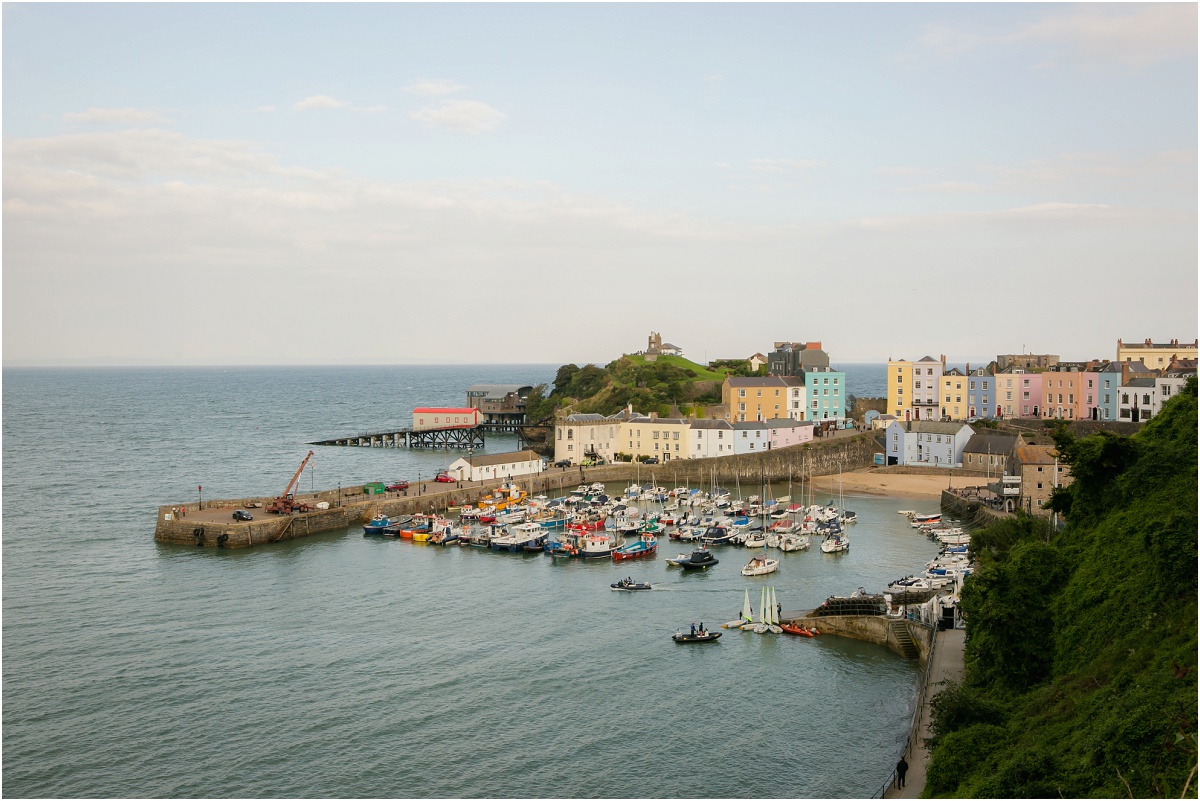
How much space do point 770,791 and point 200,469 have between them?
185 feet

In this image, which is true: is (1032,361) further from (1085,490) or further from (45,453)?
(45,453)

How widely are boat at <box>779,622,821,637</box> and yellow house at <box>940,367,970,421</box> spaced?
1843 inches

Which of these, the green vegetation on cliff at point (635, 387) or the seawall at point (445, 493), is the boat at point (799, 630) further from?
the green vegetation on cliff at point (635, 387)

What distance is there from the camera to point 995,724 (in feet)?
56.6

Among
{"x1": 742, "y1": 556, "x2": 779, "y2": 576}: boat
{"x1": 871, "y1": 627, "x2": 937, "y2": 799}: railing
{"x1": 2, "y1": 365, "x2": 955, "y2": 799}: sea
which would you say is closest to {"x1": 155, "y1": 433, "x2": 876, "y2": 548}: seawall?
{"x1": 2, "y1": 365, "x2": 955, "y2": 799}: sea

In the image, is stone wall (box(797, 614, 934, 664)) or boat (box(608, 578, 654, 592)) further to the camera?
boat (box(608, 578, 654, 592))

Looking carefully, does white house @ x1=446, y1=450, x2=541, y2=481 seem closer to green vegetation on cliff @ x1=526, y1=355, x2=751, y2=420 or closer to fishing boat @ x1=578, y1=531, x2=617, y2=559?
fishing boat @ x1=578, y1=531, x2=617, y2=559

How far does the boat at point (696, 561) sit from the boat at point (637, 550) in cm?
218

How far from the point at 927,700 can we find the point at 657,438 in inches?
1692

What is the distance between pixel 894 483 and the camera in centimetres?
5772

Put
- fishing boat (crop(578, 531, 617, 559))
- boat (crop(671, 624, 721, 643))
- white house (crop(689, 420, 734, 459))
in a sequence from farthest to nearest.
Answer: white house (crop(689, 420, 734, 459)) → fishing boat (crop(578, 531, 617, 559)) → boat (crop(671, 624, 721, 643))

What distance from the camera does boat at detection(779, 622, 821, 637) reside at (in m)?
28.8

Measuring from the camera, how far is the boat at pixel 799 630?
2884 centimetres

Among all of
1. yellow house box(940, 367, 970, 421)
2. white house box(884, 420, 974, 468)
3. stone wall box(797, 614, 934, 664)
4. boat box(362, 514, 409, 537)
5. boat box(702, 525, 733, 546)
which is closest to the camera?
stone wall box(797, 614, 934, 664)
